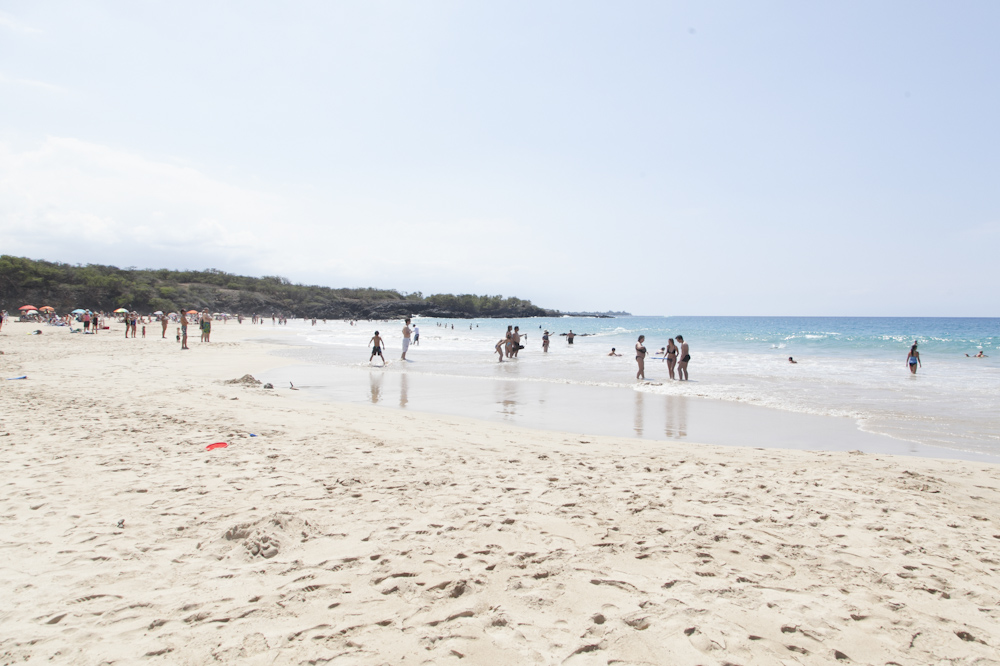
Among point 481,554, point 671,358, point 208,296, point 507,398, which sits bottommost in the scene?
point 507,398

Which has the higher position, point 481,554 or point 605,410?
point 481,554

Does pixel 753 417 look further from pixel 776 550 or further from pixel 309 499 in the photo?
pixel 309 499

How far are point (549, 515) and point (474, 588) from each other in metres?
1.45

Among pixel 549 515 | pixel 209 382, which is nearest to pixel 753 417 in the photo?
pixel 549 515

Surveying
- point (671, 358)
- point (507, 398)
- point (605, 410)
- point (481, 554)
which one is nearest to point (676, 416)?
point (605, 410)

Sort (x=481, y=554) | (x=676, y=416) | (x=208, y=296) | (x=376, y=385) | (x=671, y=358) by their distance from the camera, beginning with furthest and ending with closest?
(x=208, y=296) → (x=671, y=358) → (x=376, y=385) → (x=676, y=416) → (x=481, y=554)

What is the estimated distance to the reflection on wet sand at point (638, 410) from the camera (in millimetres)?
9602

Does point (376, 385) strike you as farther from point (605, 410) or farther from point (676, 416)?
point (676, 416)

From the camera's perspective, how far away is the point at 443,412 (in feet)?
36.3

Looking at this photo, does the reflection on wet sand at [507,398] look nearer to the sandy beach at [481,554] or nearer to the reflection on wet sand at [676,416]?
the reflection on wet sand at [676,416]

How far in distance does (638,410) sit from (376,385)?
24.9 ft

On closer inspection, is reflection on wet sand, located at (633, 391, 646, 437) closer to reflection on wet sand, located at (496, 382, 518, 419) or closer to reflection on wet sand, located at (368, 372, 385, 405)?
reflection on wet sand, located at (496, 382, 518, 419)

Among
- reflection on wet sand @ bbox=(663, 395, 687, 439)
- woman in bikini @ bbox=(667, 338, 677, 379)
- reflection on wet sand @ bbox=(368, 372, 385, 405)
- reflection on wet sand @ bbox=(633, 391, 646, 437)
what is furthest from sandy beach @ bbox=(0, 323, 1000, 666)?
woman in bikini @ bbox=(667, 338, 677, 379)

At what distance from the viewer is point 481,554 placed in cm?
386
